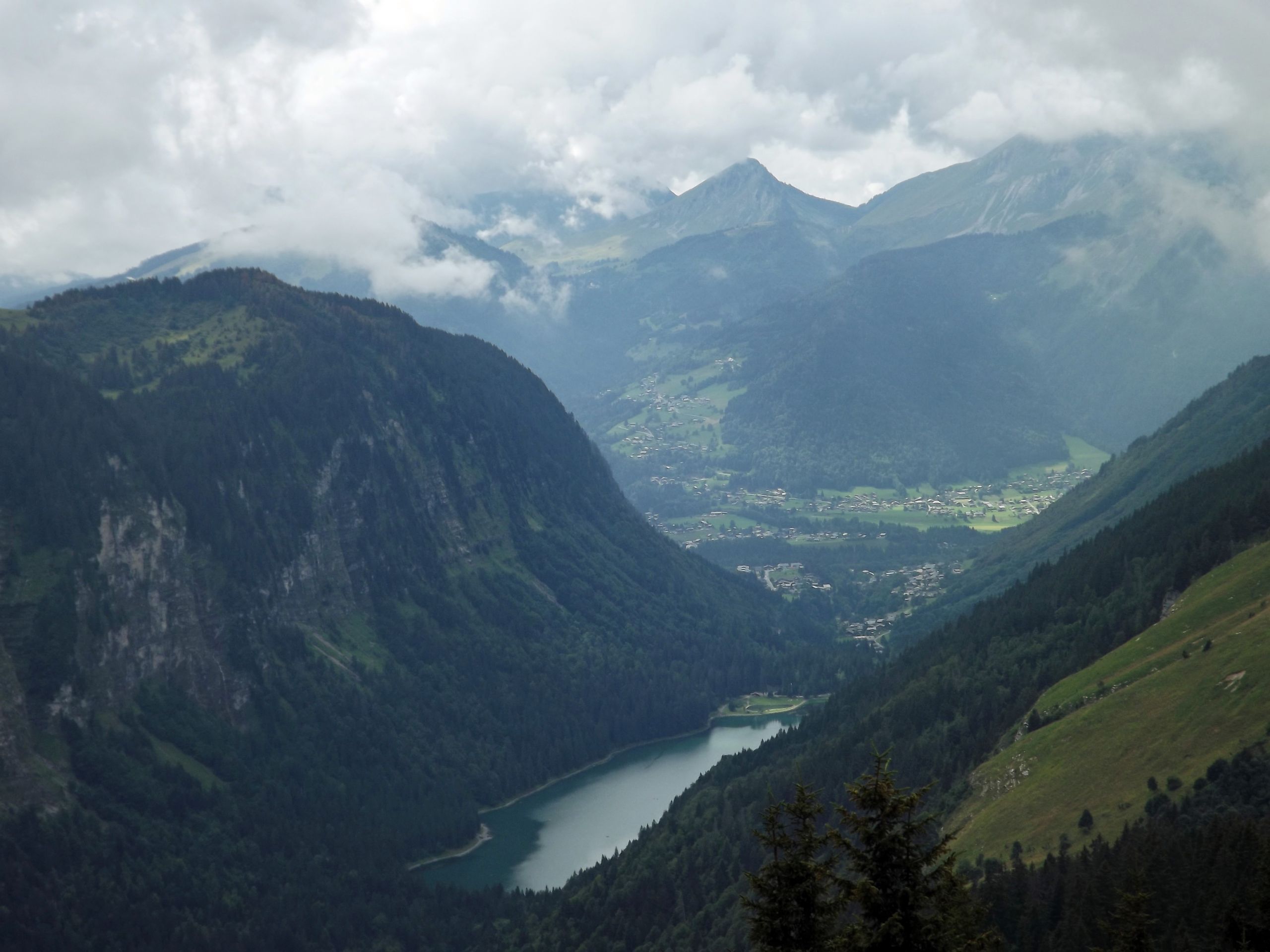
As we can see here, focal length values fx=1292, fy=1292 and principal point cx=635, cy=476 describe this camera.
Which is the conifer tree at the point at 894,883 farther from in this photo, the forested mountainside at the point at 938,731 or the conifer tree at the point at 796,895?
the forested mountainside at the point at 938,731

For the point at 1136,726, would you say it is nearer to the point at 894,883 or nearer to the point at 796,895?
the point at 796,895

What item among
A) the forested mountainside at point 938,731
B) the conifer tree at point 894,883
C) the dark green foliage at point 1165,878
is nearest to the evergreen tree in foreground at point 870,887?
the conifer tree at point 894,883

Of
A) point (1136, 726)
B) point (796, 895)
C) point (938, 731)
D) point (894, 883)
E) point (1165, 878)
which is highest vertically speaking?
point (796, 895)

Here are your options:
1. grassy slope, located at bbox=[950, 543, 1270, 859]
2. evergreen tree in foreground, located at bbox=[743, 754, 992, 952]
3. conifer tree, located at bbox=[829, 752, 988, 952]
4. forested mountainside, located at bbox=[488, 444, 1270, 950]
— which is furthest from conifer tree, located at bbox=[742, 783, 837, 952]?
forested mountainside, located at bbox=[488, 444, 1270, 950]

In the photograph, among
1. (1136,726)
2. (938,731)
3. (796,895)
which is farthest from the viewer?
(938,731)

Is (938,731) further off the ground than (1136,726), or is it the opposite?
(938,731)

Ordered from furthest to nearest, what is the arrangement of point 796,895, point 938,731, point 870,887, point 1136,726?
1. point 938,731
2. point 1136,726
3. point 796,895
4. point 870,887

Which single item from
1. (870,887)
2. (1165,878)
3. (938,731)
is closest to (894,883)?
(870,887)

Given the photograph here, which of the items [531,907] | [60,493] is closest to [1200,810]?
[531,907]
